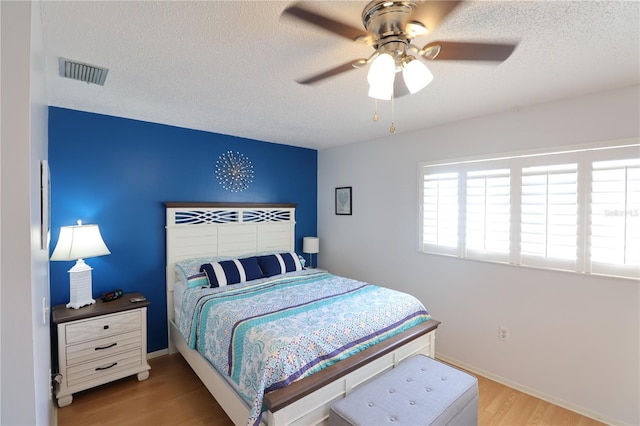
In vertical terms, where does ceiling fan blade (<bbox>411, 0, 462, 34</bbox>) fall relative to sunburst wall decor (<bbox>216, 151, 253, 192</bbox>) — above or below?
above

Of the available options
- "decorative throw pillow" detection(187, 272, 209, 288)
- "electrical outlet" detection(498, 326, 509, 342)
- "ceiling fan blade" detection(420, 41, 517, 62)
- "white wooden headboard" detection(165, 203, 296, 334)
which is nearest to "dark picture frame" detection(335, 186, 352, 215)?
"white wooden headboard" detection(165, 203, 296, 334)

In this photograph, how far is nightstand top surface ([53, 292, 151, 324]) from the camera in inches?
92.4

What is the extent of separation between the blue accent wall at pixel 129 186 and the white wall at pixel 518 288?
1874mm

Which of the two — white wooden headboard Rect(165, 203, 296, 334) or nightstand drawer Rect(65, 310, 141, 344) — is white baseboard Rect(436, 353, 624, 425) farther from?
nightstand drawer Rect(65, 310, 141, 344)

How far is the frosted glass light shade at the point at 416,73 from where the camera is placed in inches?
53.7

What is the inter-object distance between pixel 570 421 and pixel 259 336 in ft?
7.83

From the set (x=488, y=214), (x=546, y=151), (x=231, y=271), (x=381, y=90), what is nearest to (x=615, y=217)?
(x=546, y=151)

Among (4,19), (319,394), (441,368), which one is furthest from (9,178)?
(441,368)

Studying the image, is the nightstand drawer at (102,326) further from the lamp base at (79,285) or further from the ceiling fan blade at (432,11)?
the ceiling fan blade at (432,11)

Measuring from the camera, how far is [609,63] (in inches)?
71.7

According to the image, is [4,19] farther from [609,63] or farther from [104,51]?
[609,63]

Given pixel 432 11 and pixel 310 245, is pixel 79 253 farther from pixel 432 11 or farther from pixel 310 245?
pixel 432 11

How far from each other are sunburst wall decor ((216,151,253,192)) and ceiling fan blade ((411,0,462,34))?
2819 mm

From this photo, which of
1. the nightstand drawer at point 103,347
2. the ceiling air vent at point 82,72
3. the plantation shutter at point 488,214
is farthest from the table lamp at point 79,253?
the plantation shutter at point 488,214
